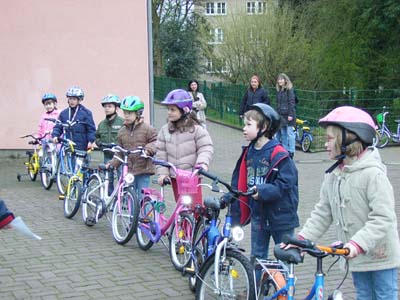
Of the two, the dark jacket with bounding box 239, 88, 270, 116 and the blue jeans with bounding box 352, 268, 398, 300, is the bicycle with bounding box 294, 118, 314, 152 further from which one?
the blue jeans with bounding box 352, 268, 398, 300

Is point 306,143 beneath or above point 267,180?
beneath

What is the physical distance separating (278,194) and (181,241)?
5.87 ft

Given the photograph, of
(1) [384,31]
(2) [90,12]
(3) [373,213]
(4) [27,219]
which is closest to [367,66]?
(1) [384,31]

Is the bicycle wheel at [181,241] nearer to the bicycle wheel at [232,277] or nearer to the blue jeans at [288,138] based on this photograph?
the bicycle wheel at [232,277]

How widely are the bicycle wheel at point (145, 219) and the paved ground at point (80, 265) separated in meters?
0.10

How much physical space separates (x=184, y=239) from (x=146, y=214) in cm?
97

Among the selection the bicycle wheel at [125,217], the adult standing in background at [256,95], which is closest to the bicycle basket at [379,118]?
the adult standing in background at [256,95]

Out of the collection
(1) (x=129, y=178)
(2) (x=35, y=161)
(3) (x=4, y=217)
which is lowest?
(2) (x=35, y=161)

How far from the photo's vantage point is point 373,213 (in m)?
3.82

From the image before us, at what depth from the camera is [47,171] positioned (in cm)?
1181

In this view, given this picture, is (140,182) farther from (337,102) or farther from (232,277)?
(337,102)

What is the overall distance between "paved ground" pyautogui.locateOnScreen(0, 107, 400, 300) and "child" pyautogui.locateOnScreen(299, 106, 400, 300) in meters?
2.08

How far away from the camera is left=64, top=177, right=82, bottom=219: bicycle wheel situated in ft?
30.4

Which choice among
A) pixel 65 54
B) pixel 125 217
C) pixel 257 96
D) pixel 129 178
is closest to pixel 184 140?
pixel 129 178
